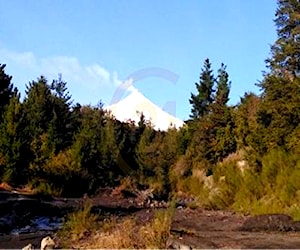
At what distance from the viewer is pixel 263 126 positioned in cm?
2623

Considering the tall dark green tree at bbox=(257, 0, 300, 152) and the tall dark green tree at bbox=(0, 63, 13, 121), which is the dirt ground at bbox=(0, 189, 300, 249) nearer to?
the tall dark green tree at bbox=(257, 0, 300, 152)

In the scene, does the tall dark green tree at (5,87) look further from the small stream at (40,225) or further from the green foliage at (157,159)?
the small stream at (40,225)

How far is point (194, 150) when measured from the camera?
41844mm

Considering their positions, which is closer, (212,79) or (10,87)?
(10,87)

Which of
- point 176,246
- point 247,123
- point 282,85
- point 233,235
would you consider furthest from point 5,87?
point 176,246

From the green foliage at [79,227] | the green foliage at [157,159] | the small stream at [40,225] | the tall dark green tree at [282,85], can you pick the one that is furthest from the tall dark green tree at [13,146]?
the green foliage at [79,227]

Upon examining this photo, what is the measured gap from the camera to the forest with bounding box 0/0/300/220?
24312mm

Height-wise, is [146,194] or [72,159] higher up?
[72,159]

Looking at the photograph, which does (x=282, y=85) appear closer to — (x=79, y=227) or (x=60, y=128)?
(x=79, y=227)

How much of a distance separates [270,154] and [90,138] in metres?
20.9

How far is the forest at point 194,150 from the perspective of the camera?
24.3 meters

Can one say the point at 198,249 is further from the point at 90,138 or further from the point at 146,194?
the point at 90,138

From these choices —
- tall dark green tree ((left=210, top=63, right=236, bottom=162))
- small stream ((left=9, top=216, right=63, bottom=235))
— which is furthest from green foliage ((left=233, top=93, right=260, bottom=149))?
small stream ((left=9, top=216, right=63, bottom=235))

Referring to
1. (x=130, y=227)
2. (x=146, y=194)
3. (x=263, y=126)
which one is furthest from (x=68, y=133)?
(x=130, y=227)
